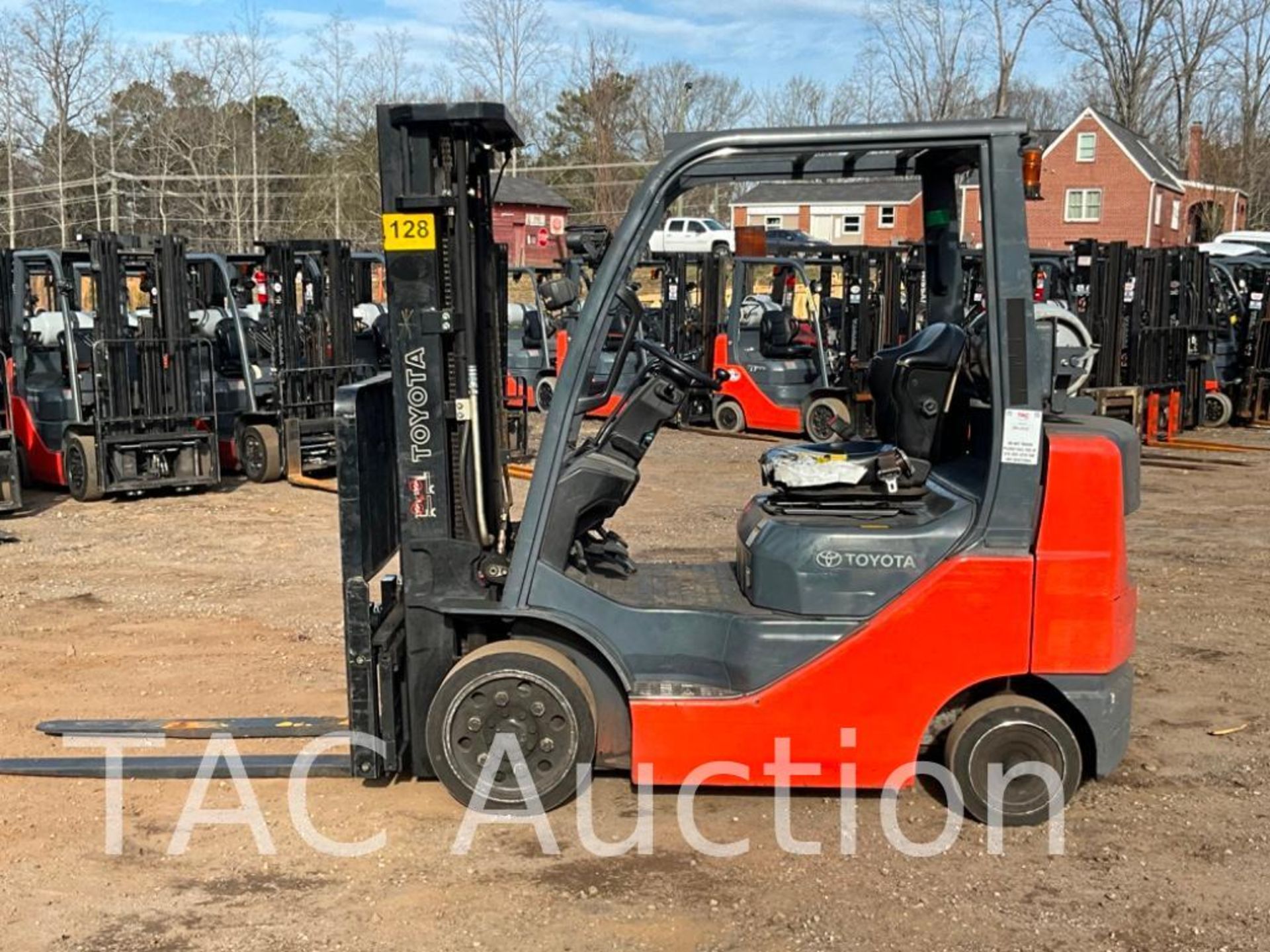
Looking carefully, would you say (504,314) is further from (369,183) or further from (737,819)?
(369,183)

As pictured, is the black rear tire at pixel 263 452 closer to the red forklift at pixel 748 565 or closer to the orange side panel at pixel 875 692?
the red forklift at pixel 748 565

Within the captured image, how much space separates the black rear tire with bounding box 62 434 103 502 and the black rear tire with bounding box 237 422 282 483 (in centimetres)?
156

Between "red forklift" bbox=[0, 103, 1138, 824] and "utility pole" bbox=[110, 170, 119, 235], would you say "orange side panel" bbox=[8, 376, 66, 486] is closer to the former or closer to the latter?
"red forklift" bbox=[0, 103, 1138, 824]

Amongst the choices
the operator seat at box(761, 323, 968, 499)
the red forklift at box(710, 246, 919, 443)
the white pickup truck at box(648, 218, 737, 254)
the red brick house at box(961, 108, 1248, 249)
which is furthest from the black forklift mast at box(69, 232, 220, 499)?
the red brick house at box(961, 108, 1248, 249)

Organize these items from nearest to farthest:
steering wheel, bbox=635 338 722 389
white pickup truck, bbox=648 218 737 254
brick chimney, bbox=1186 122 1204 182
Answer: steering wheel, bbox=635 338 722 389 < white pickup truck, bbox=648 218 737 254 < brick chimney, bbox=1186 122 1204 182

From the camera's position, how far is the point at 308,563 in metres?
9.17

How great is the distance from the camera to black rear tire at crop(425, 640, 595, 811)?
4539mm

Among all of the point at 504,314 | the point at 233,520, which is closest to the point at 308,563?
the point at 233,520

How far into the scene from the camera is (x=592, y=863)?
4332 mm

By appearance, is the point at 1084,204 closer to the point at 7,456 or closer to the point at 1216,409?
the point at 1216,409

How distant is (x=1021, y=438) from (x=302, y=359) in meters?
9.92

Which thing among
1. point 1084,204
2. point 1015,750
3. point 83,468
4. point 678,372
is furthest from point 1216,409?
point 1084,204

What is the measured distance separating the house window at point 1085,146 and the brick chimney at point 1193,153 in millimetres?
5636

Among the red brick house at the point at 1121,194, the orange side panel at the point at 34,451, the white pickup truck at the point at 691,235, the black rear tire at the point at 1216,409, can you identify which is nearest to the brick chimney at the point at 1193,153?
the red brick house at the point at 1121,194
